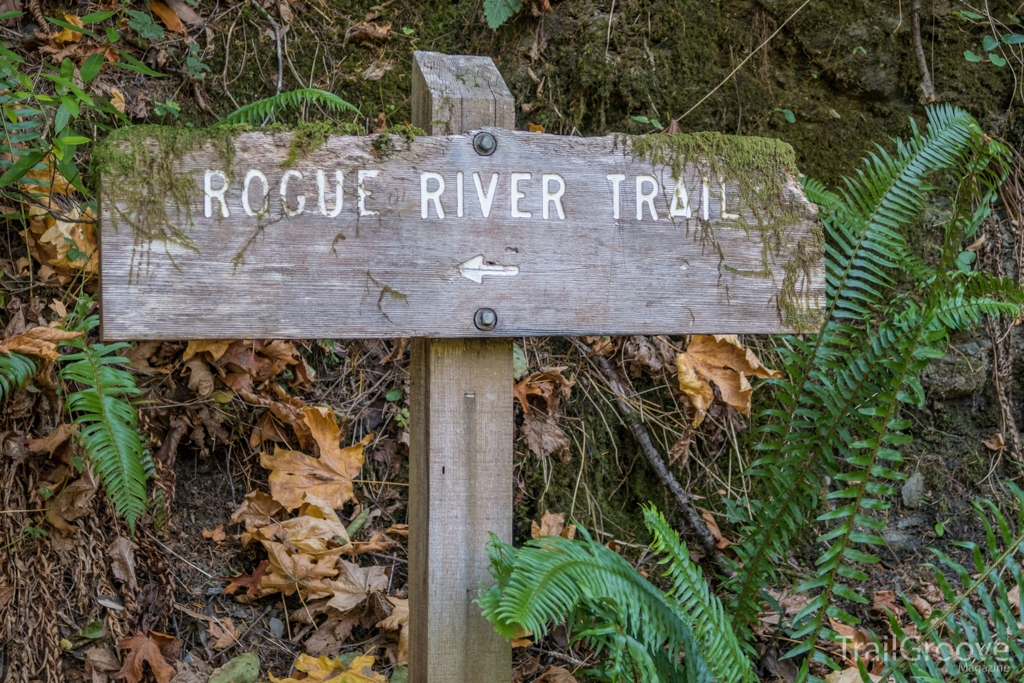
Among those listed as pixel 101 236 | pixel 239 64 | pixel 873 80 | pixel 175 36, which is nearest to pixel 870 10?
pixel 873 80

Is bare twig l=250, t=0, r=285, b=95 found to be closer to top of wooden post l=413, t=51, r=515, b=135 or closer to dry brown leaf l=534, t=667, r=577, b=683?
top of wooden post l=413, t=51, r=515, b=135

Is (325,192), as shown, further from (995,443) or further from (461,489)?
(995,443)

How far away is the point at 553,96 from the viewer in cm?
359

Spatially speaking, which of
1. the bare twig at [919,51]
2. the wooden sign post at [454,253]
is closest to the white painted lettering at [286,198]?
the wooden sign post at [454,253]

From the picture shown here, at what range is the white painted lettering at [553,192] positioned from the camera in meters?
1.74

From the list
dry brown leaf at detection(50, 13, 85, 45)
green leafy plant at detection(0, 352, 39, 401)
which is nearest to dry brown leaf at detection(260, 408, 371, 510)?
green leafy plant at detection(0, 352, 39, 401)

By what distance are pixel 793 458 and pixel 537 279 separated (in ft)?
3.37

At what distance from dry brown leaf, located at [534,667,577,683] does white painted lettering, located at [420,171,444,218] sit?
1761 mm

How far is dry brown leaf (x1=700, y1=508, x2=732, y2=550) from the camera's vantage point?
321 cm

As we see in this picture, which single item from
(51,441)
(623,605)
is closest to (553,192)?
(623,605)

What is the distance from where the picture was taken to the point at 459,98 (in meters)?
1.76

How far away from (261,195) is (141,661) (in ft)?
5.80

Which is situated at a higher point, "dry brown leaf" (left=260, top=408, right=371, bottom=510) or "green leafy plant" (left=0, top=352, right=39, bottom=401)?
"green leafy plant" (left=0, top=352, right=39, bottom=401)

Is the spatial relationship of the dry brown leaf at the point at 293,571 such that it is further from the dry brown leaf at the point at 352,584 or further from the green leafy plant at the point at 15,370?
the green leafy plant at the point at 15,370
